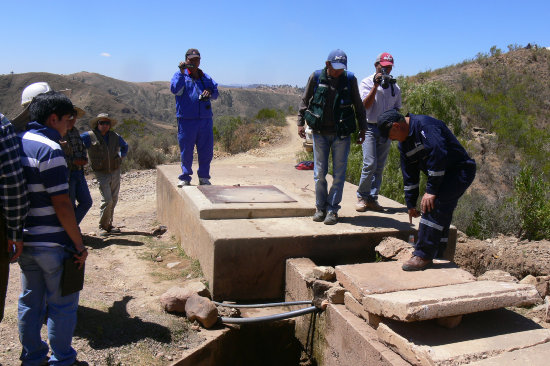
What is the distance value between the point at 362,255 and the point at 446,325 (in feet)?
5.33

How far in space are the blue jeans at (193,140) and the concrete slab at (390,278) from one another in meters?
2.94

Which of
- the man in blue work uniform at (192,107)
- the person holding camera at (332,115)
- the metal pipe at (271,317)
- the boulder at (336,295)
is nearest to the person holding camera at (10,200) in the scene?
the metal pipe at (271,317)

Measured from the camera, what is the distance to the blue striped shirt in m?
2.69

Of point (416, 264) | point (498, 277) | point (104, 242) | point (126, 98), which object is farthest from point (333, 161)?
point (126, 98)

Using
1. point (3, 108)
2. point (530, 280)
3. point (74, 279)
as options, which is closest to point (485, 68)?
point (530, 280)

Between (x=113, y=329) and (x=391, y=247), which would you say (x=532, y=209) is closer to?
(x=391, y=247)

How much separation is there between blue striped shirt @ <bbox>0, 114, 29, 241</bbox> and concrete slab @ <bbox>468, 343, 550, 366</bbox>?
2.75 metres

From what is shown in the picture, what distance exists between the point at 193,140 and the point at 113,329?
119 inches

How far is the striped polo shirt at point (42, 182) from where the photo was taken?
2852mm

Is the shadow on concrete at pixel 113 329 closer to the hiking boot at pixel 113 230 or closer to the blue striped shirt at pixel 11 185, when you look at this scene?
the blue striped shirt at pixel 11 185

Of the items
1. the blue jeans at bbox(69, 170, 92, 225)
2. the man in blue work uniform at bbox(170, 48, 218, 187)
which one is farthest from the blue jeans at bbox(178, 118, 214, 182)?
the blue jeans at bbox(69, 170, 92, 225)

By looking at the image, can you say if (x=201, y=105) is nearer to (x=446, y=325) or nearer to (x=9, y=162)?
(x=9, y=162)

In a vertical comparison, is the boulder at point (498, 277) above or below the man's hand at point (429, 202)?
below

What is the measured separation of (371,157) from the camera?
17.7 feet
